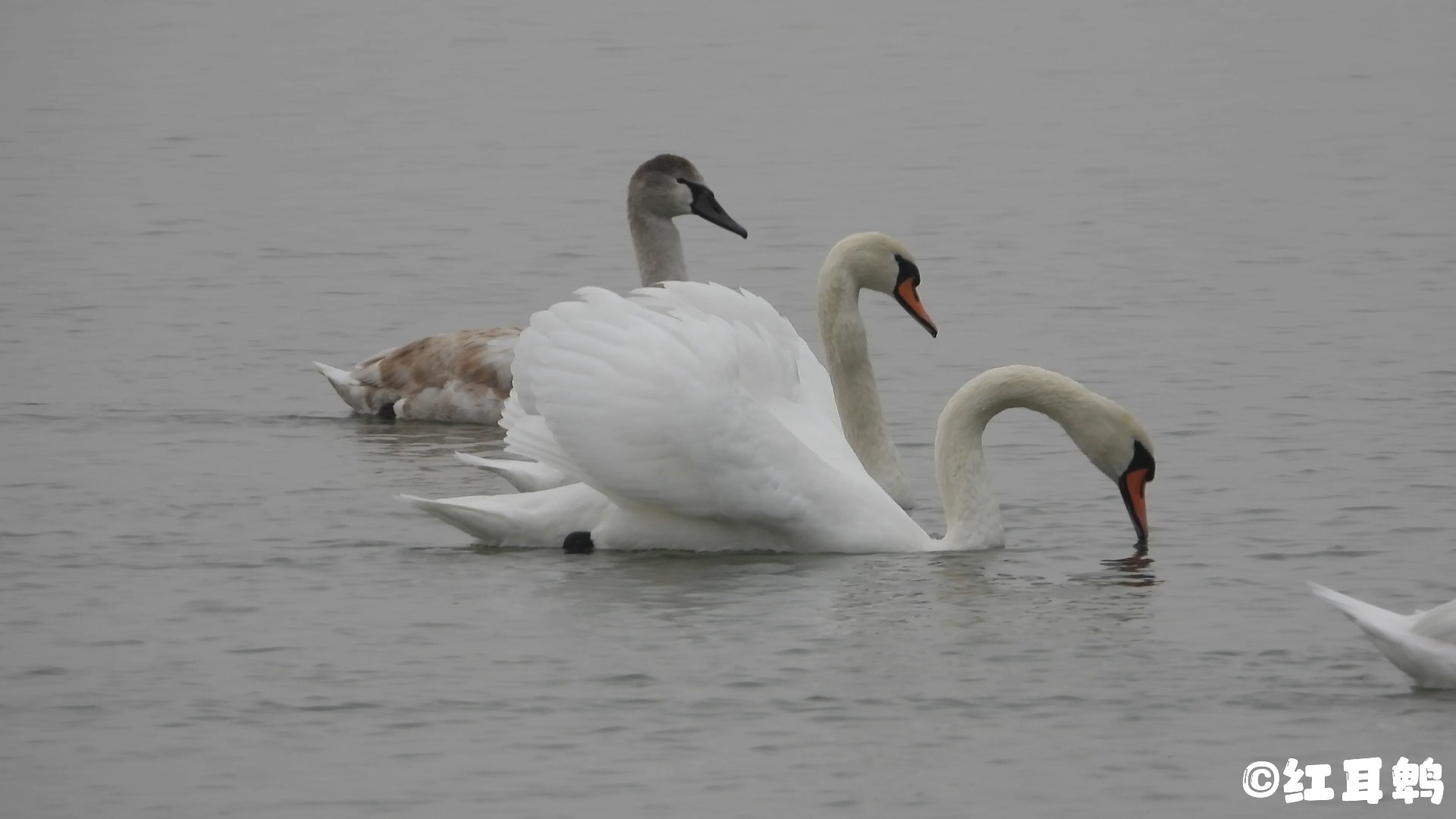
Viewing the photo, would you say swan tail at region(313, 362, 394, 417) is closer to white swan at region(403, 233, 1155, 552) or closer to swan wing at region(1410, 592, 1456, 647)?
white swan at region(403, 233, 1155, 552)

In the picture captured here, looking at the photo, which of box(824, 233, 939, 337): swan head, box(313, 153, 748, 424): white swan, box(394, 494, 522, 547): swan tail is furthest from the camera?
box(313, 153, 748, 424): white swan

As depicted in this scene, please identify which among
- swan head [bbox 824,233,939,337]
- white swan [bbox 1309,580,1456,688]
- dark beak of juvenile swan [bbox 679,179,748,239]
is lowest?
white swan [bbox 1309,580,1456,688]

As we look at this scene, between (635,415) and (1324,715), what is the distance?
8.90ft

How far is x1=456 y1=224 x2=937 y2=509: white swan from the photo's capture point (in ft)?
36.3

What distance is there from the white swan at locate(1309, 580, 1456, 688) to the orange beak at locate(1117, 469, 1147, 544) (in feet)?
6.55

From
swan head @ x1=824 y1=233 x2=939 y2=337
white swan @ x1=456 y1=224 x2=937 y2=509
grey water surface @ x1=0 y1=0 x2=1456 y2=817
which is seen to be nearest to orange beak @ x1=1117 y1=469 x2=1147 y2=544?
grey water surface @ x1=0 y1=0 x2=1456 y2=817

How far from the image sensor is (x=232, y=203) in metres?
20.4

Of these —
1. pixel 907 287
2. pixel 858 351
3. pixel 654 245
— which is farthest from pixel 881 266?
pixel 654 245

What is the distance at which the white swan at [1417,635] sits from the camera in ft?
26.5

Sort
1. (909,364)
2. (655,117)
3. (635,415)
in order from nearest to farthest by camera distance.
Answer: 1. (635,415)
2. (909,364)
3. (655,117)

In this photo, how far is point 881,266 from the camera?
443 inches

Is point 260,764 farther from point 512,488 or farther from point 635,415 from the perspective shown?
point 512,488

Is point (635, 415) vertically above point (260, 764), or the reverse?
point (635, 415)

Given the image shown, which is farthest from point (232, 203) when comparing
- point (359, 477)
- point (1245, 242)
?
point (359, 477)
